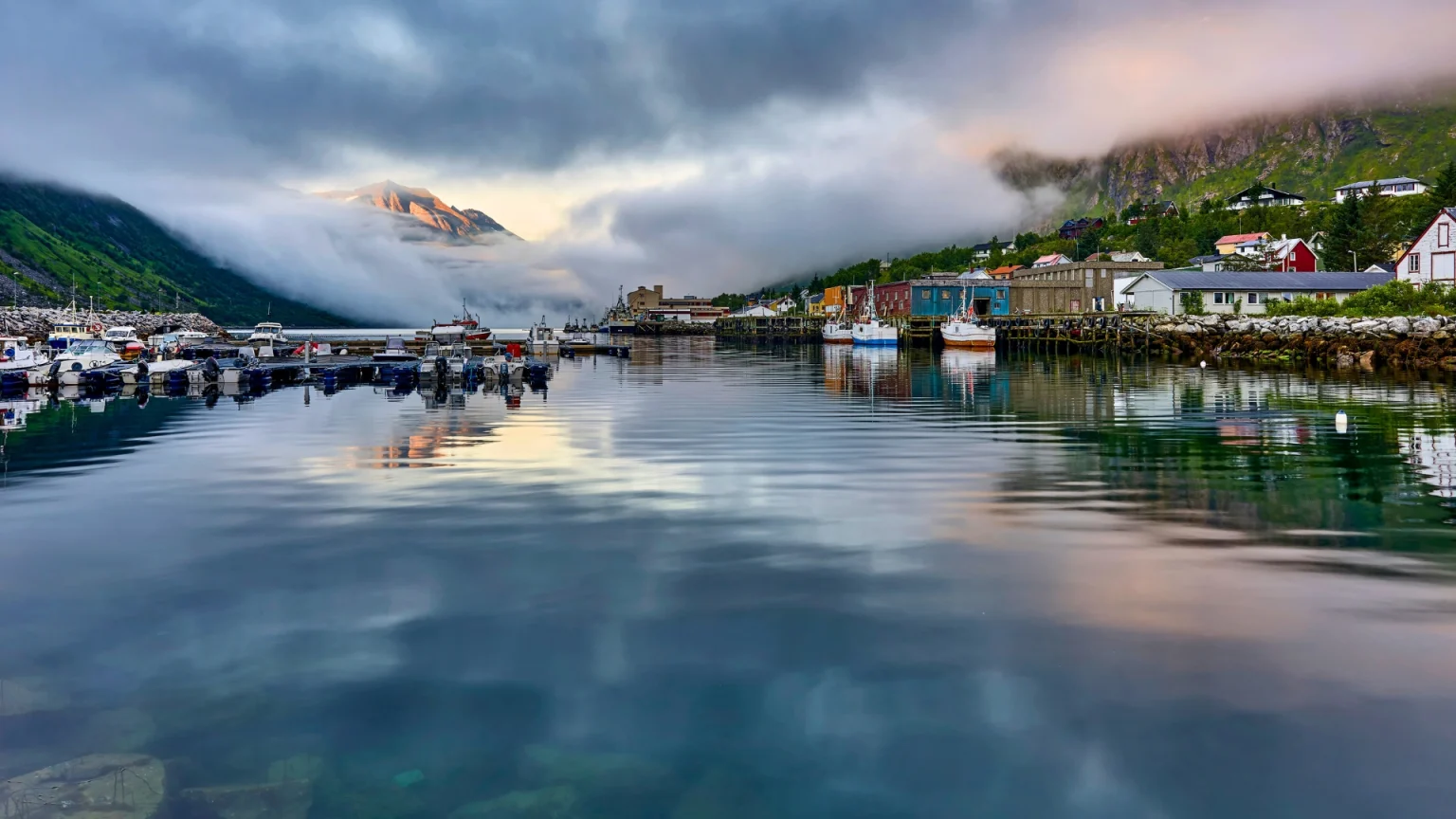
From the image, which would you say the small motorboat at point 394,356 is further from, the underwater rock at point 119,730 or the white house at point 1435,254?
the white house at point 1435,254

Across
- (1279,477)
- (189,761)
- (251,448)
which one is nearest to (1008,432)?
(1279,477)

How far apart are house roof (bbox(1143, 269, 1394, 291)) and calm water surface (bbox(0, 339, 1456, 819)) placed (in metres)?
79.2

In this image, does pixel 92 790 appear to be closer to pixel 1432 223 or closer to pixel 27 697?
pixel 27 697

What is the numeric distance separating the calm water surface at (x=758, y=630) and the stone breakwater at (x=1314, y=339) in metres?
43.3

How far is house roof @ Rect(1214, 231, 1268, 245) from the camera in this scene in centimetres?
16095

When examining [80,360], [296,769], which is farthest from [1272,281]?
[296,769]

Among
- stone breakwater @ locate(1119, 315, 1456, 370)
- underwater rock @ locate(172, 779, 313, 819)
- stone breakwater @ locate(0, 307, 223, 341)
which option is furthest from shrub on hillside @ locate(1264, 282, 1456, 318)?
stone breakwater @ locate(0, 307, 223, 341)

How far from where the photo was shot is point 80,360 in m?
57.2

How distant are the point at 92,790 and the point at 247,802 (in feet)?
4.44

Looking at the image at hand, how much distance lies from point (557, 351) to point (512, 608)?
93.8 m

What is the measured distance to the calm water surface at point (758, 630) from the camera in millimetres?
8211

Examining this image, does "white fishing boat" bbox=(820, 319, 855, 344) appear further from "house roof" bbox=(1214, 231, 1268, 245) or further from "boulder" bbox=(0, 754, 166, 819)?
"boulder" bbox=(0, 754, 166, 819)

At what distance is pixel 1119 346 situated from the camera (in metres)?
89.1

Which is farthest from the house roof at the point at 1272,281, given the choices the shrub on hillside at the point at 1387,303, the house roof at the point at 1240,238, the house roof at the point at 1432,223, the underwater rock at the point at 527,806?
the underwater rock at the point at 527,806
